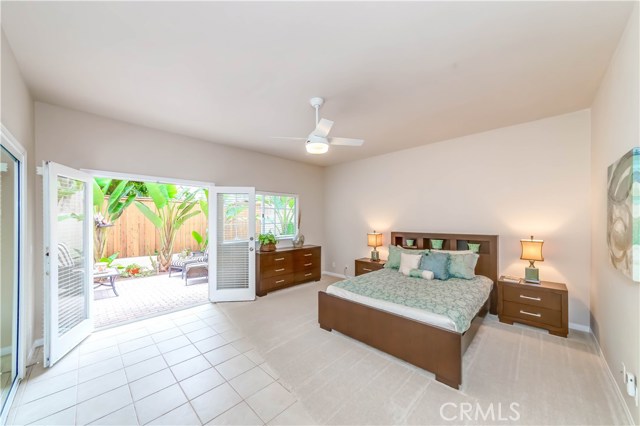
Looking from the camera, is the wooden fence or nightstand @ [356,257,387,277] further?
the wooden fence

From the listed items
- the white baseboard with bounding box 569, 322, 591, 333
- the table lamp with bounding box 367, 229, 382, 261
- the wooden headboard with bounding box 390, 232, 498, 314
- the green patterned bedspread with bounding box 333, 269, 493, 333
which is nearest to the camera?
the green patterned bedspread with bounding box 333, 269, 493, 333

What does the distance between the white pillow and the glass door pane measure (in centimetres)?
458

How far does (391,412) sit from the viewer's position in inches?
76.1

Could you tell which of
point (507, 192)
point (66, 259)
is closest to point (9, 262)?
point (66, 259)

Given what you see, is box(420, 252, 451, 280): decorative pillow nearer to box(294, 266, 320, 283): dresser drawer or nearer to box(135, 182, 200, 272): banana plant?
box(294, 266, 320, 283): dresser drawer

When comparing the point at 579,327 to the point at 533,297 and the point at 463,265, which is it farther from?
the point at 463,265

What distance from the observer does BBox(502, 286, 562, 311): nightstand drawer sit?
3107 mm

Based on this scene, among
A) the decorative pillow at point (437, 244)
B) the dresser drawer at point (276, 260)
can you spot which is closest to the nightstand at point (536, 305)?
the decorative pillow at point (437, 244)

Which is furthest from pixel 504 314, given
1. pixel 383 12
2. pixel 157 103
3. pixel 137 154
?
pixel 137 154

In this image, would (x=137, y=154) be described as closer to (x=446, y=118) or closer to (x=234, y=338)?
(x=234, y=338)

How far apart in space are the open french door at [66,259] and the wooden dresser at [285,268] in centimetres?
247

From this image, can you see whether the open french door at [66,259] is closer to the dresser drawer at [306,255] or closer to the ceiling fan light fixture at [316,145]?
the ceiling fan light fixture at [316,145]

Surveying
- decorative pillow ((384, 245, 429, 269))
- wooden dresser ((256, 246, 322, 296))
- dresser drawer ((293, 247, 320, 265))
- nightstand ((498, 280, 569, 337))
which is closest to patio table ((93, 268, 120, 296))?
wooden dresser ((256, 246, 322, 296))

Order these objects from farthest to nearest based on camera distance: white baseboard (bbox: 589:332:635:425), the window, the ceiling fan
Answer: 1. the window
2. the ceiling fan
3. white baseboard (bbox: 589:332:635:425)
